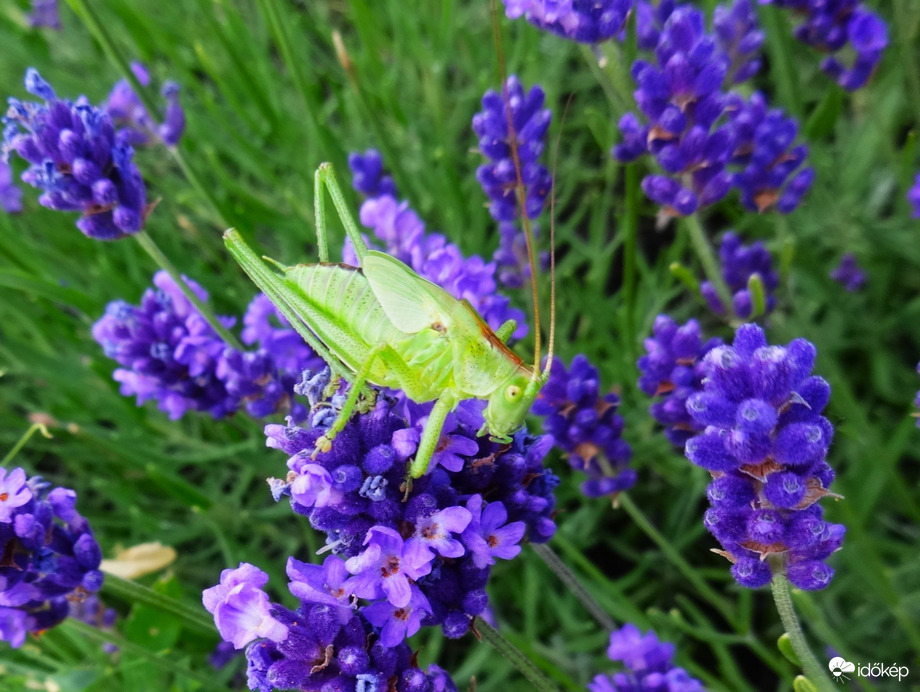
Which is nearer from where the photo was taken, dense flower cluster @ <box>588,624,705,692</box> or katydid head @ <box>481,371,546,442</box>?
katydid head @ <box>481,371,546,442</box>

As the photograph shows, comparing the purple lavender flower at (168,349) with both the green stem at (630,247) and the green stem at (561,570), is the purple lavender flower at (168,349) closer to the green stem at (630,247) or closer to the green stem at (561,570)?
the green stem at (561,570)

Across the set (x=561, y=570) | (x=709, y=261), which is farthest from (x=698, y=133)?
→ (x=561, y=570)

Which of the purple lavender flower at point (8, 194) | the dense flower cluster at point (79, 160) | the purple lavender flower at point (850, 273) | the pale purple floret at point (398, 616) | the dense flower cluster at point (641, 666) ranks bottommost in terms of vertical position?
the dense flower cluster at point (641, 666)

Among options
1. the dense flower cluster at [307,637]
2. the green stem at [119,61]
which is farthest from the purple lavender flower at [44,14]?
the dense flower cluster at [307,637]

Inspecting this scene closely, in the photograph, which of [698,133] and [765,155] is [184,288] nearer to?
[698,133]

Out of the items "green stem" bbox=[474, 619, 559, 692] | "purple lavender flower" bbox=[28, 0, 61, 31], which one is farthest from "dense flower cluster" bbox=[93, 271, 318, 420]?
"purple lavender flower" bbox=[28, 0, 61, 31]

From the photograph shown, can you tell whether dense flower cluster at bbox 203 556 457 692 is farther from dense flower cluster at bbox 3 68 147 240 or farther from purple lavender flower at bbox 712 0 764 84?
purple lavender flower at bbox 712 0 764 84
